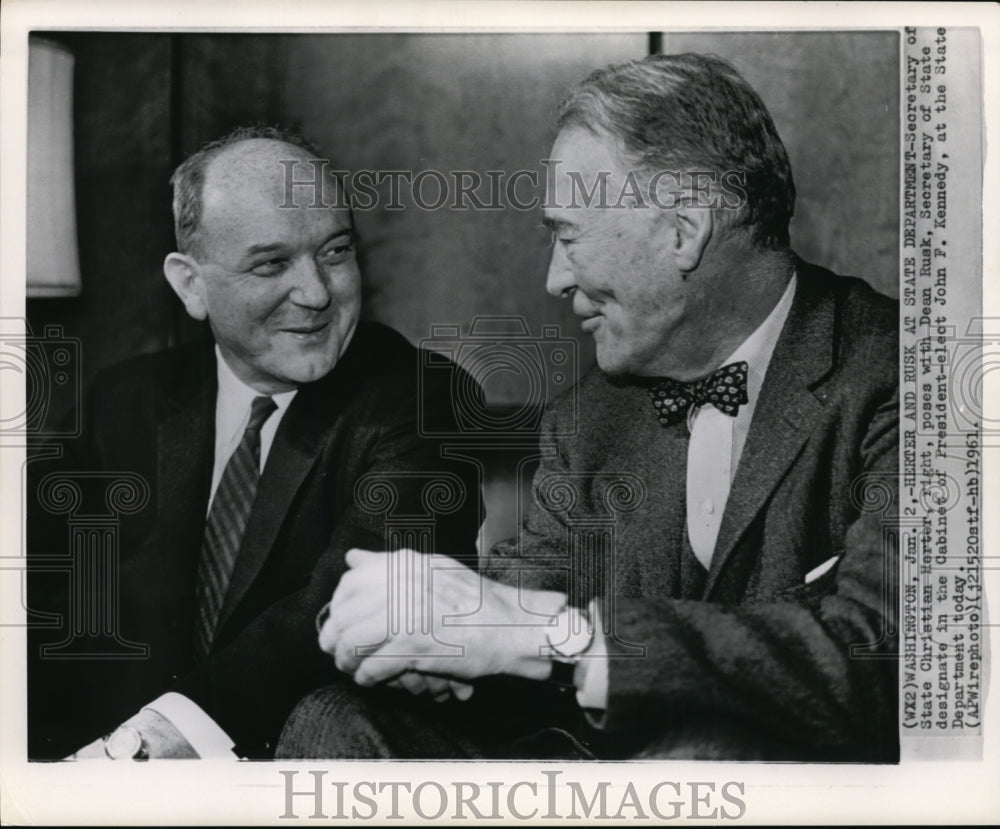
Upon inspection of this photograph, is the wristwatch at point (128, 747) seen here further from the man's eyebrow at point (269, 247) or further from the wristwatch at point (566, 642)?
the man's eyebrow at point (269, 247)

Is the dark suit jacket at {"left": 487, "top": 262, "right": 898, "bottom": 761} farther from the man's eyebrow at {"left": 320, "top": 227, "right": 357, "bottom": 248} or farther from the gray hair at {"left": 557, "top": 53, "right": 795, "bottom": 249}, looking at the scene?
the man's eyebrow at {"left": 320, "top": 227, "right": 357, "bottom": 248}

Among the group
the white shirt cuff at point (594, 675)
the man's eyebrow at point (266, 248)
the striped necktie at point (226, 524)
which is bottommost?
the white shirt cuff at point (594, 675)

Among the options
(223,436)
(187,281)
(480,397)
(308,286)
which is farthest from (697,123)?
(223,436)

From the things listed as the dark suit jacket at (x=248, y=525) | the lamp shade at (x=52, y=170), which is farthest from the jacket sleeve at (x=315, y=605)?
the lamp shade at (x=52, y=170)

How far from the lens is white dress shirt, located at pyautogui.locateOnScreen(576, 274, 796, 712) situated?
3.77 m

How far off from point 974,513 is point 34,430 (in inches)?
109

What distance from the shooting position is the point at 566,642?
12.5ft

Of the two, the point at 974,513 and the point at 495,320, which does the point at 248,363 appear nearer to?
the point at 495,320

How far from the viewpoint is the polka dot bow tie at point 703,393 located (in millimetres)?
3766

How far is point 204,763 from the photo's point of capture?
12.8 feet

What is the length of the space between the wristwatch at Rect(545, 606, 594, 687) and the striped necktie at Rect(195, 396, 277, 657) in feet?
3.13

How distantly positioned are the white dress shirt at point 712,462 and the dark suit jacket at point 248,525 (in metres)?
0.51

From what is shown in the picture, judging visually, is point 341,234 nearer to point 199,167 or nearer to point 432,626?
point 199,167

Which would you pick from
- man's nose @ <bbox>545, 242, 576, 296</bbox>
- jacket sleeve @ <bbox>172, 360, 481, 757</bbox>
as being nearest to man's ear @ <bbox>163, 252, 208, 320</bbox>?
jacket sleeve @ <bbox>172, 360, 481, 757</bbox>
